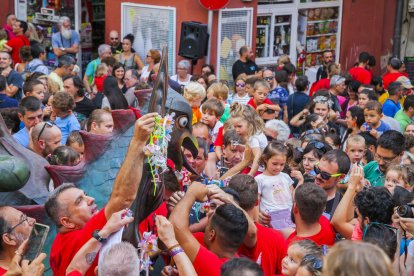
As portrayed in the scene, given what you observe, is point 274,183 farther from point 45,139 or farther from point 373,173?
point 45,139

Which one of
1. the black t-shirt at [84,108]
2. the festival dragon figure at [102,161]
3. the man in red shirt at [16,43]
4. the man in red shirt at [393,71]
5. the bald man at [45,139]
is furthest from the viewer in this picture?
the man in red shirt at [16,43]

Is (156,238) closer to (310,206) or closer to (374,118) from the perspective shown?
(310,206)

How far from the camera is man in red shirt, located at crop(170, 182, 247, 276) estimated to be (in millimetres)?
4441

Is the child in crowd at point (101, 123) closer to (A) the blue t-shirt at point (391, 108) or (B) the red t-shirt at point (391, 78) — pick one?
(A) the blue t-shirt at point (391, 108)

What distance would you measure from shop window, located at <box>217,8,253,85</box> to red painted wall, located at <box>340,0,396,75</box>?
3248 mm

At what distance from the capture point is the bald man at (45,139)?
6859mm

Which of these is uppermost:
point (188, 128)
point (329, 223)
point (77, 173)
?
point (188, 128)

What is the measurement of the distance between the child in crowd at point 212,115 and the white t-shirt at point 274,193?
7.32 ft

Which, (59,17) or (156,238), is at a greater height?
(59,17)

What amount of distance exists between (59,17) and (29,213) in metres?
11.0

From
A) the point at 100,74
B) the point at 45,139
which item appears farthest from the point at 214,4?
the point at 45,139

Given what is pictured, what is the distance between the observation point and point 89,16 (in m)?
16.4

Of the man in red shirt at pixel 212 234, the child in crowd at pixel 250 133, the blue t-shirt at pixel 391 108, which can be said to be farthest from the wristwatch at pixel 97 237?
the blue t-shirt at pixel 391 108

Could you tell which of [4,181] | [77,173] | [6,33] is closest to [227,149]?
[77,173]
